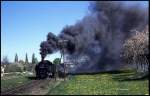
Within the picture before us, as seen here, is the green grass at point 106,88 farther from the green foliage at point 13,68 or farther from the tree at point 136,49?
the green foliage at point 13,68

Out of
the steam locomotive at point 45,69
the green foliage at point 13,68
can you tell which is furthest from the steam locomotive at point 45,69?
the green foliage at point 13,68

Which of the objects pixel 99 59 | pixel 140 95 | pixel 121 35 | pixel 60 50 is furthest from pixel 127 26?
pixel 140 95

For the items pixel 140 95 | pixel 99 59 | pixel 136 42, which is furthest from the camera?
pixel 99 59

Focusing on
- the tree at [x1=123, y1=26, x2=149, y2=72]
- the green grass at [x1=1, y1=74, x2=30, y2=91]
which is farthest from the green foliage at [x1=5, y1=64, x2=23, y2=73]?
the green grass at [x1=1, y1=74, x2=30, y2=91]

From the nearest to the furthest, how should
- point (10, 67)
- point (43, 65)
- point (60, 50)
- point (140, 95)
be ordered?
point (140, 95) → point (43, 65) → point (60, 50) → point (10, 67)

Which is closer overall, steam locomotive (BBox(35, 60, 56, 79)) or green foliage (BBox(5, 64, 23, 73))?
steam locomotive (BBox(35, 60, 56, 79))

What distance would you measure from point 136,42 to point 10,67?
206ft

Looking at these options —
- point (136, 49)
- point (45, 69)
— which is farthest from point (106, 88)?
point (136, 49)

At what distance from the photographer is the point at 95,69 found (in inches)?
4439

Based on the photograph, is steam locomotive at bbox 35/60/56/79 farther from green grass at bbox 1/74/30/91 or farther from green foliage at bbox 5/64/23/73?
green foliage at bbox 5/64/23/73

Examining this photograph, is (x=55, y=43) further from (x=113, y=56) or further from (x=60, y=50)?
(x=113, y=56)

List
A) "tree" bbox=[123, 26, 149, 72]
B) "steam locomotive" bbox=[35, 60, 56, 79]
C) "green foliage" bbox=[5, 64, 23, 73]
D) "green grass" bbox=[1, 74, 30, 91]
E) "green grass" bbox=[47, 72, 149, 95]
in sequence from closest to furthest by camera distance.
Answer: "green grass" bbox=[47, 72, 149, 95], "green grass" bbox=[1, 74, 30, 91], "steam locomotive" bbox=[35, 60, 56, 79], "tree" bbox=[123, 26, 149, 72], "green foliage" bbox=[5, 64, 23, 73]

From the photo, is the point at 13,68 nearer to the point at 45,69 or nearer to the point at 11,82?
the point at 45,69

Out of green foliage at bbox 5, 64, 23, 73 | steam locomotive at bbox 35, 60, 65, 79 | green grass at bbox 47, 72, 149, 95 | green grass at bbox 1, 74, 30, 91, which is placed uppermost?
green foliage at bbox 5, 64, 23, 73
